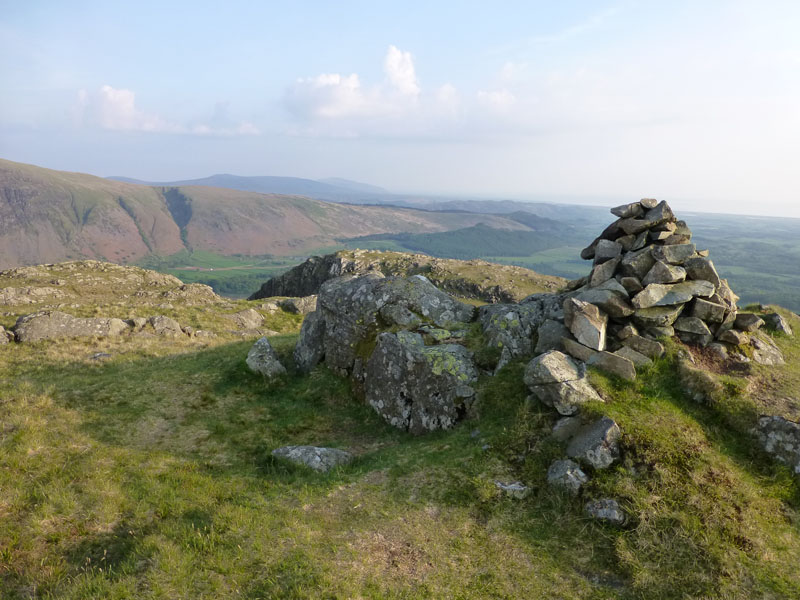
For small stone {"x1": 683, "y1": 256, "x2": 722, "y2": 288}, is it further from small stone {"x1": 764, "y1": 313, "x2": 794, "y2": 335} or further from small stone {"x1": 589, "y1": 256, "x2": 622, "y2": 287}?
small stone {"x1": 764, "y1": 313, "x2": 794, "y2": 335}

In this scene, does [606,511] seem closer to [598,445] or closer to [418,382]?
[598,445]

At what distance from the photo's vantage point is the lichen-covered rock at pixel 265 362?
71.9 feet

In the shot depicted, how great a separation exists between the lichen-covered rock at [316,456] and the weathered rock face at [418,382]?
3428mm

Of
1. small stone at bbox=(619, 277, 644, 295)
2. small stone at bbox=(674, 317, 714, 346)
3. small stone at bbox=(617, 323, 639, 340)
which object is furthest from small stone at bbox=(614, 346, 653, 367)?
small stone at bbox=(619, 277, 644, 295)

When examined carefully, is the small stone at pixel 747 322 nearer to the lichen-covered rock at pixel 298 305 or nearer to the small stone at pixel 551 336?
the small stone at pixel 551 336

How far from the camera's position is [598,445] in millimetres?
11445

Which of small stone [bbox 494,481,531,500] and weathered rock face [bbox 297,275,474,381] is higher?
weathered rock face [bbox 297,275,474,381]

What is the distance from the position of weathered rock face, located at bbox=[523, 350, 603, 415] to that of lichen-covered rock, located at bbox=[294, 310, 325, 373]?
40.1ft

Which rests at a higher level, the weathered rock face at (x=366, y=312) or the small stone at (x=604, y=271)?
the small stone at (x=604, y=271)

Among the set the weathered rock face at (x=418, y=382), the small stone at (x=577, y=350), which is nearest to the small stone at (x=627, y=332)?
the small stone at (x=577, y=350)

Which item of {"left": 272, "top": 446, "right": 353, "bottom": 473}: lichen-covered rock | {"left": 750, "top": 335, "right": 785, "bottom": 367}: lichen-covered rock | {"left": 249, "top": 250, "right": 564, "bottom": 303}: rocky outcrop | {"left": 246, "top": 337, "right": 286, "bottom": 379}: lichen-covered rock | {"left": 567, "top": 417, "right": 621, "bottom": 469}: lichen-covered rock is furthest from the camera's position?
{"left": 249, "top": 250, "right": 564, "bottom": 303}: rocky outcrop

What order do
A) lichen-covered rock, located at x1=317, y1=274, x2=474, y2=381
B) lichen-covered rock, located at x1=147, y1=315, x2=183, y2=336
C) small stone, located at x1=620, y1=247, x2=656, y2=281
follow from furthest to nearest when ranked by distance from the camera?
lichen-covered rock, located at x1=147, y1=315, x2=183, y2=336
lichen-covered rock, located at x1=317, y1=274, x2=474, y2=381
small stone, located at x1=620, y1=247, x2=656, y2=281

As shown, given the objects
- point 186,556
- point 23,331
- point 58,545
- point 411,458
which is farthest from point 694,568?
point 23,331

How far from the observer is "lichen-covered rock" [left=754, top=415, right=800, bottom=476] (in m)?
11.7
